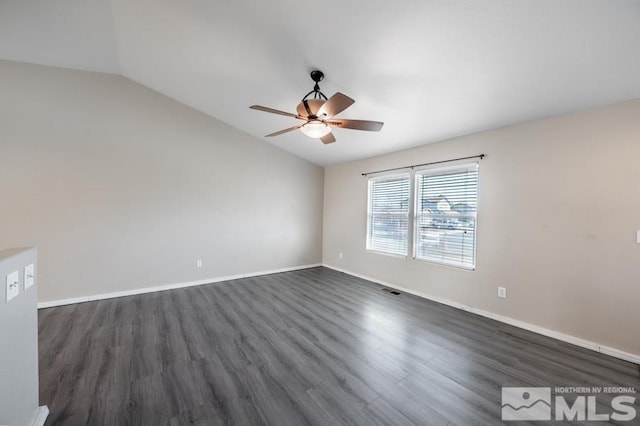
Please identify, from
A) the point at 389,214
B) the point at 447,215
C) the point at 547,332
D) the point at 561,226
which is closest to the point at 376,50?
the point at 447,215

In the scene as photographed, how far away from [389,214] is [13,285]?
170 inches

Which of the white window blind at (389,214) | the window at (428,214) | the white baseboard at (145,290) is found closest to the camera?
the white baseboard at (145,290)

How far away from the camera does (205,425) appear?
4.84ft

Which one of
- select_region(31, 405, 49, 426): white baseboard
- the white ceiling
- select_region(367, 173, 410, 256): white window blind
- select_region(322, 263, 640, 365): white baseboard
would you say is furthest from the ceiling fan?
select_region(322, 263, 640, 365): white baseboard

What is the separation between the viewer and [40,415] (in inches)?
56.4

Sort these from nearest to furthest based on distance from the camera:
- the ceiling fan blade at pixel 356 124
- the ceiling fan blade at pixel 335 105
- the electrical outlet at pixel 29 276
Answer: the electrical outlet at pixel 29 276, the ceiling fan blade at pixel 335 105, the ceiling fan blade at pixel 356 124

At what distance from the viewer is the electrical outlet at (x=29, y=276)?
1348mm

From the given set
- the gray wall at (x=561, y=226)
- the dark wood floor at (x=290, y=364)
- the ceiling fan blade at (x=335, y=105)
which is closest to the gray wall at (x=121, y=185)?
the dark wood floor at (x=290, y=364)

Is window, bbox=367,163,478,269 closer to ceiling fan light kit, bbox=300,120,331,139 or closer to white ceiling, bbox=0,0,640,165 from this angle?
white ceiling, bbox=0,0,640,165

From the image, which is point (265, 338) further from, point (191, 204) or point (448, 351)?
point (191, 204)

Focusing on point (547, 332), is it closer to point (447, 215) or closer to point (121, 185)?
point (447, 215)

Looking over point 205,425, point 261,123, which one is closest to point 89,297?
point 205,425

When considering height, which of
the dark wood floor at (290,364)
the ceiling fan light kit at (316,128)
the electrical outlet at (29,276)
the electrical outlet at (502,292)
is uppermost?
the ceiling fan light kit at (316,128)

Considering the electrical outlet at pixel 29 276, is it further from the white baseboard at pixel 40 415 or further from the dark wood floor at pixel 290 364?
the dark wood floor at pixel 290 364
